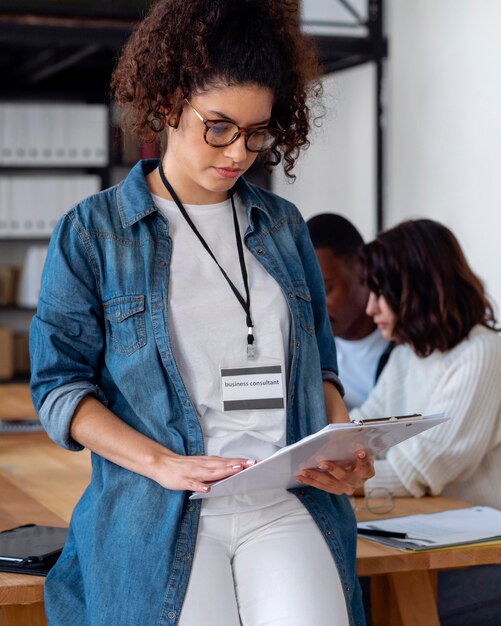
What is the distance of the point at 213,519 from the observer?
150 centimetres

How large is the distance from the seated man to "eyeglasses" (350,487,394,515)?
24.2 inches

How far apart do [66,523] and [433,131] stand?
12.7 ft

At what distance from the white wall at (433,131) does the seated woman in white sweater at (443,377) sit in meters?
2.23

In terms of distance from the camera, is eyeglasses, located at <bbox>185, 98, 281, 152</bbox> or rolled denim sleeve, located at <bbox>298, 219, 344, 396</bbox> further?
rolled denim sleeve, located at <bbox>298, 219, 344, 396</bbox>

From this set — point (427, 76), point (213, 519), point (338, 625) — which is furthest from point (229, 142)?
point (427, 76)

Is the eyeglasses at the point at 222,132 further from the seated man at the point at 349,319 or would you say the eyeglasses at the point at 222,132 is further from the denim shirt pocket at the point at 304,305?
the seated man at the point at 349,319

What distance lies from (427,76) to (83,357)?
430 cm

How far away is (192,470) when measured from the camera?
144 centimetres

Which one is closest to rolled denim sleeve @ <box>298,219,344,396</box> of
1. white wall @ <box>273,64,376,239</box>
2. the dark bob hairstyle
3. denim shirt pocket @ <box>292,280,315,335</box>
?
denim shirt pocket @ <box>292,280,315,335</box>

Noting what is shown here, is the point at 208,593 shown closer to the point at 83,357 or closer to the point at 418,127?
the point at 83,357

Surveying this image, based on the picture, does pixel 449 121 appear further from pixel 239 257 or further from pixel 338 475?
pixel 338 475

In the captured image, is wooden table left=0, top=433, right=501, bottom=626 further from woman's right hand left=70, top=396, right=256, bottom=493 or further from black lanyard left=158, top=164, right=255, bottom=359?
black lanyard left=158, top=164, right=255, bottom=359

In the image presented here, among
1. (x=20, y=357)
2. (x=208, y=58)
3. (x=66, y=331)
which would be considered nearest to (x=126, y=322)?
(x=66, y=331)

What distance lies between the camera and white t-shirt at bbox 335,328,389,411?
116 inches
